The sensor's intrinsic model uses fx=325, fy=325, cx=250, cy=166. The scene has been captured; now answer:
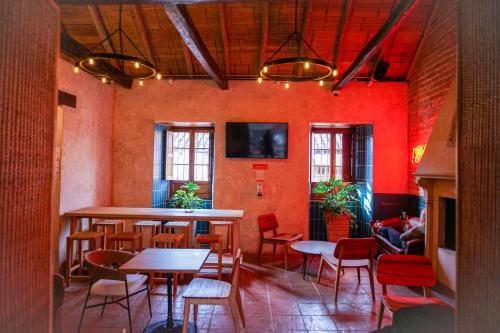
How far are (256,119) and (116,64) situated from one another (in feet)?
9.45

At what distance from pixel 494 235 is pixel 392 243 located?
3954 millimetres

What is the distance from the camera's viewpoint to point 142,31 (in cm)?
558

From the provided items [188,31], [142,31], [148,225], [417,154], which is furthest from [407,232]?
[142,31]

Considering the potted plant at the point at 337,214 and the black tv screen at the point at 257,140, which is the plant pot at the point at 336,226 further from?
the black tv screen at the point at 257,140

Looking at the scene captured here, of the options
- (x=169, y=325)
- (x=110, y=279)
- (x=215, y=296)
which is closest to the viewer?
(x=215, y=296)

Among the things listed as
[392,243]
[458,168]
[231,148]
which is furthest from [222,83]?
[458,168]

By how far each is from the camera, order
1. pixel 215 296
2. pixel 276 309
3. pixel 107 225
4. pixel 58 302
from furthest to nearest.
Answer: pixel 107 225, pixel 276 309, pixel 215 296, pixel 58 302

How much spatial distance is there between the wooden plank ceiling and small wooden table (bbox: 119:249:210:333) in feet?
12.5

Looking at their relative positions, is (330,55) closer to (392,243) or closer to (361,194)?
(361,194)

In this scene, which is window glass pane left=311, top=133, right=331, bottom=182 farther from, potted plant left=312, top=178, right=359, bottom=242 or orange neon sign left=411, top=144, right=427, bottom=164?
orange neon sign left=411, top=144, right=427, bottom=164

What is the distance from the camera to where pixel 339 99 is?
631 cm

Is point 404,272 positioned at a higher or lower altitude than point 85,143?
lower

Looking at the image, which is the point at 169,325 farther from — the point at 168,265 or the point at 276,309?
the point at 276,309

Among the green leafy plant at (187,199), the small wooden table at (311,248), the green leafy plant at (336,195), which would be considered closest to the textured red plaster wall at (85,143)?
the green leafy plant at (187,199)
